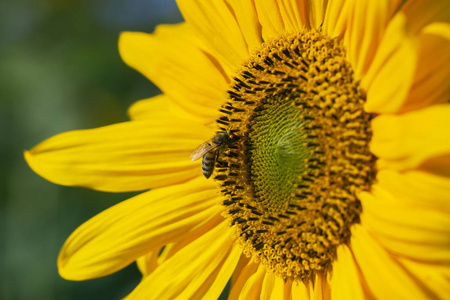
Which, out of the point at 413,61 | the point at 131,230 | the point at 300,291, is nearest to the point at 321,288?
the point at 300,291

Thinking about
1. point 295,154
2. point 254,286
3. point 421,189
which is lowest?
point 254,286

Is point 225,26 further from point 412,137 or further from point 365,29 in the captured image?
point 412,137

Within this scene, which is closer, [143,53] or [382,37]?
[382,37]

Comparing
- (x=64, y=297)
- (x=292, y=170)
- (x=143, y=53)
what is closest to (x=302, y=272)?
(x=292, y=170)

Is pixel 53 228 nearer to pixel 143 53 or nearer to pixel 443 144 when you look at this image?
pixel 143 53

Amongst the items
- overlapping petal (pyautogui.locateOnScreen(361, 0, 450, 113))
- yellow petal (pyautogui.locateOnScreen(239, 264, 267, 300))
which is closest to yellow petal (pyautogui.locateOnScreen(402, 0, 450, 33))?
overlapping petal (pyautogui.locateOnScreen(361, 0, 450, 113))

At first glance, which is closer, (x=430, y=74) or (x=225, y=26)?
(x=430, y=74)

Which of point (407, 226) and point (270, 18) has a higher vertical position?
point (270, 18)
